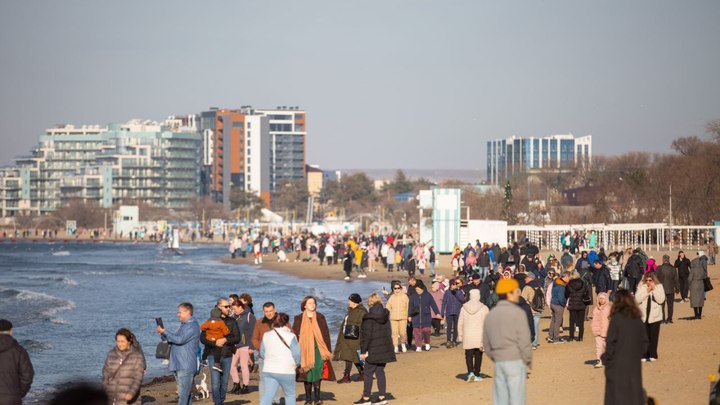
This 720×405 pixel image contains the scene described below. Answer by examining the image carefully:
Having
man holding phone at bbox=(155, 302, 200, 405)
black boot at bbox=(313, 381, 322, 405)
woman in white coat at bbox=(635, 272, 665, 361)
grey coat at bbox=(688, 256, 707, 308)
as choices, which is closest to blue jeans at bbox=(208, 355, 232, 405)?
black boot at bbox=(313, 381, 322, 405)

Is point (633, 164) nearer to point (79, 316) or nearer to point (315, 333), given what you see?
point (79, 316)

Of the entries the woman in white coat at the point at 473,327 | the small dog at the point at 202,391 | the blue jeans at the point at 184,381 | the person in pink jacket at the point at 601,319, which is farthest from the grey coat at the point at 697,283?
the blue jeans at the point at 184,381

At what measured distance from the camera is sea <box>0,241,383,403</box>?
2395 centimetres

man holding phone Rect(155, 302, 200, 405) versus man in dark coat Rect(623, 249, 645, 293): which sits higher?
man in dark coat Rect(623, 249, 645, 293)

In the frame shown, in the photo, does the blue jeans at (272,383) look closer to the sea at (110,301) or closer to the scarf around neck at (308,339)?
the scarf around neck at (308,339)

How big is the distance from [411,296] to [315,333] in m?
5.82

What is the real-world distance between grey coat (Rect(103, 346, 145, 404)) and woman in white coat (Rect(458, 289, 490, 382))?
5297mm

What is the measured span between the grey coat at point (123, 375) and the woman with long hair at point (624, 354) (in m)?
4.26

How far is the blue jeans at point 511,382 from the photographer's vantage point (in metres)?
9.53

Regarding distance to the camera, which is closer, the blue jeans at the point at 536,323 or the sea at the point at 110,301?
the blue jeans at the point at 536,323

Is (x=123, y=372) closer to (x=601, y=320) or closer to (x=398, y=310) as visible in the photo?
(x=601, y=320)

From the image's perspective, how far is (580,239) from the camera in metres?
49.5

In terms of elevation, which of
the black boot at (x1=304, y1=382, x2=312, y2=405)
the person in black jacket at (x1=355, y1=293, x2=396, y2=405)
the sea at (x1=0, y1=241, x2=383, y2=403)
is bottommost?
the sea at (x1=0, y1=241, x2=383, y2=403)

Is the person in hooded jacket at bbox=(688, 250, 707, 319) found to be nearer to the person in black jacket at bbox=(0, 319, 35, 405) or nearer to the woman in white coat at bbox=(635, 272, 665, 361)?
the woman in white coat at bbox=(635, 272, 665, 361)
